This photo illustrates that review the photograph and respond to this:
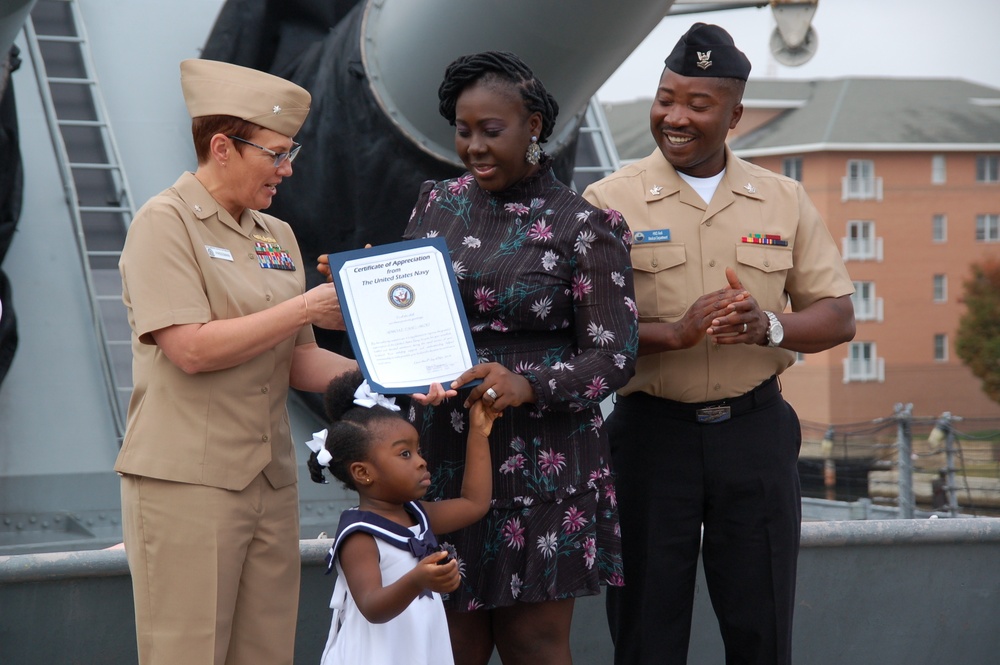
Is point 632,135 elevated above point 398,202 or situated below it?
above

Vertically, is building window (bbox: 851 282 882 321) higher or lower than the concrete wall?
higher

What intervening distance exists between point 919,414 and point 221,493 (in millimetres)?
48361

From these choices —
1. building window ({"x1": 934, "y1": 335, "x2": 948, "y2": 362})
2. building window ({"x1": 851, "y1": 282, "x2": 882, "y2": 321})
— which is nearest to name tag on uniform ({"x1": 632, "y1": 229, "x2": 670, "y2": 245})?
building window ({"x1": 851, "y1": 282, "x2": 882, "y2": 321})

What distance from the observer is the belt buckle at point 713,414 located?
11.3 feet

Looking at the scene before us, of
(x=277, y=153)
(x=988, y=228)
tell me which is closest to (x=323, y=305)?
(x=277, y=153)

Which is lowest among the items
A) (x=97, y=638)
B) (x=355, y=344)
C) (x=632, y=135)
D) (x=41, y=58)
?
(x=97, y=638)

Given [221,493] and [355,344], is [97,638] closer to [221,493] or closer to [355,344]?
[221,493]

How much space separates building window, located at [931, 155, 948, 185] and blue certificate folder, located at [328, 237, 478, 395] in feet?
165

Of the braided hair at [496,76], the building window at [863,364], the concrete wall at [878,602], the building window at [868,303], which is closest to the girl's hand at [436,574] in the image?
the braided hair at [496,76]

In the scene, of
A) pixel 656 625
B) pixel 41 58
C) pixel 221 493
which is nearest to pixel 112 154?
pixel 41 58

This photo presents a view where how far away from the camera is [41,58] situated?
17.7 ft

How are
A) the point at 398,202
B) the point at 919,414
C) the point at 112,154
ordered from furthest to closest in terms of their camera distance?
the point at 919,414
the point at 112,154
the point at 398,202

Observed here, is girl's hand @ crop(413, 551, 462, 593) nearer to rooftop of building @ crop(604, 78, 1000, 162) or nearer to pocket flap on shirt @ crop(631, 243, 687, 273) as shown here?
pocket flap on shirt @ crop(631, 243, 687, 273)

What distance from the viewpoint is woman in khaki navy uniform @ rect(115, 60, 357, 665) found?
2963 mm
